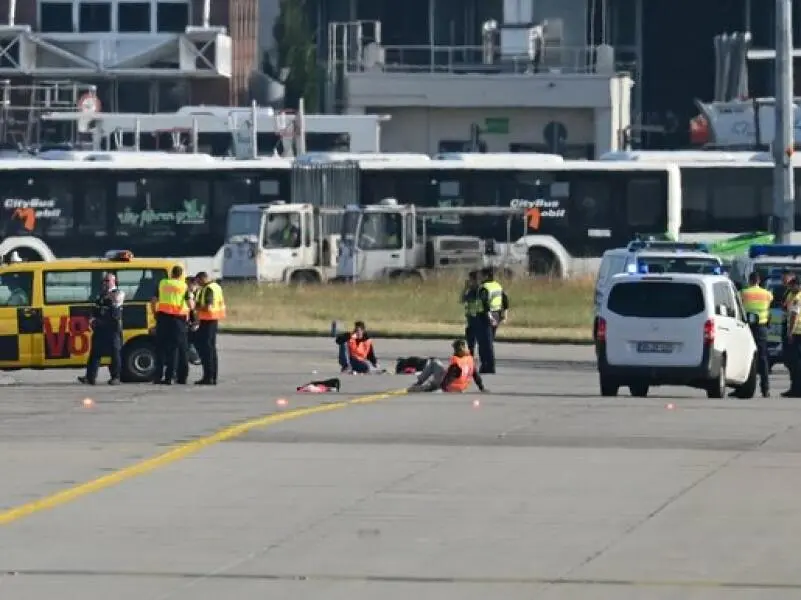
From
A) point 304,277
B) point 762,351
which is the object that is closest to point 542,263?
point 304,277

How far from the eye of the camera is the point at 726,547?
13906 mm

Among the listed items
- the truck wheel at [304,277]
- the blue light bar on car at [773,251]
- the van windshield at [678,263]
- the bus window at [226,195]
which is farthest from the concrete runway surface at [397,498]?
the bus window at [226,195]

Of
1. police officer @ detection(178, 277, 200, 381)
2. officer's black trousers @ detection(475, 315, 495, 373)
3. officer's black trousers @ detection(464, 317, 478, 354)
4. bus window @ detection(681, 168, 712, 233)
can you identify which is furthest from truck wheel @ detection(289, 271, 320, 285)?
police officer @ detection(178, 277, 200, 381)

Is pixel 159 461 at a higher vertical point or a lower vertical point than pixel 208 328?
lower

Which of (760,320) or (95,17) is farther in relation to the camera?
(95,17)

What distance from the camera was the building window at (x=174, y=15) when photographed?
75.7 m

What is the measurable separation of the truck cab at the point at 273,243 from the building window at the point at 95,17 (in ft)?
80.6

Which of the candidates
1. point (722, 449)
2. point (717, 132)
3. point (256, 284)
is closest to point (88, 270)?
point (722, 449)

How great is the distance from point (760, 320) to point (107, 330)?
8294 millimetres

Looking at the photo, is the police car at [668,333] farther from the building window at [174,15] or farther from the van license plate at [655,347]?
the building window at [174,15]

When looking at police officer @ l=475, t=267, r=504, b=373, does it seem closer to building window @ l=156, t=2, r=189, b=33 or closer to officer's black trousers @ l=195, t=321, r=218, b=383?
officer's black trousers @ l=195, t=321, r=218, b=383

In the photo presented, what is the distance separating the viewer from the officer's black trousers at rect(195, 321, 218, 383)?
28.5 meters

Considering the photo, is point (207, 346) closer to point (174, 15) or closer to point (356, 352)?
point (356, 352)

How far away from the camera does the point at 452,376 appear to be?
27469 mm
